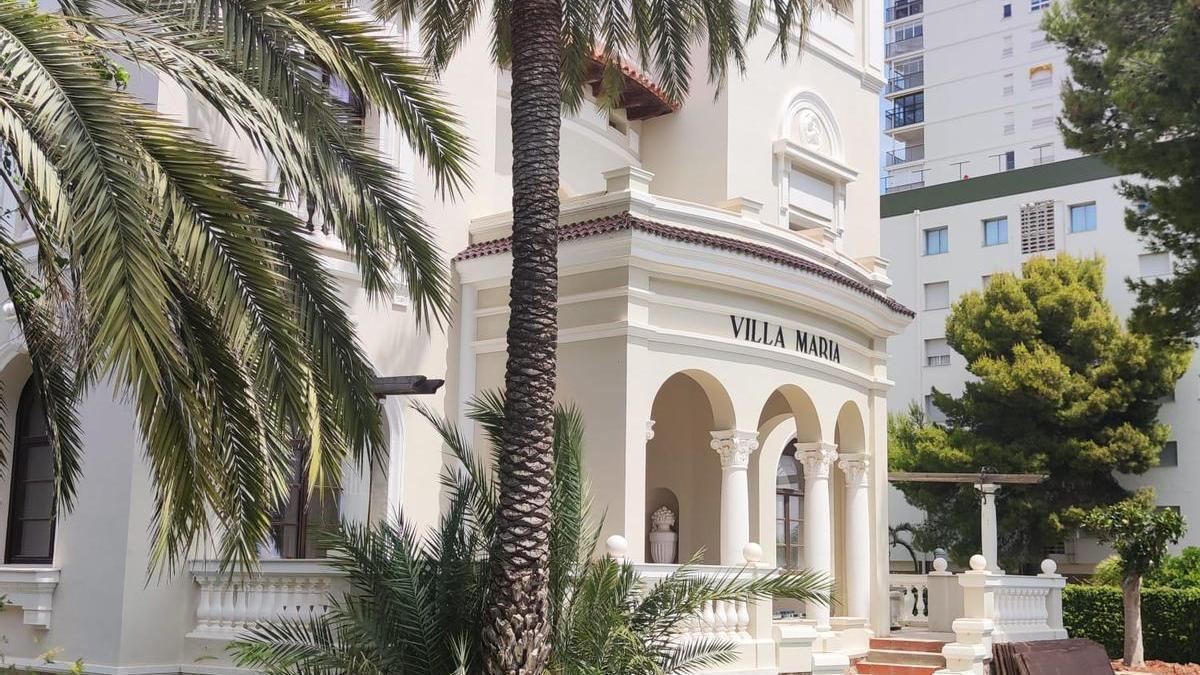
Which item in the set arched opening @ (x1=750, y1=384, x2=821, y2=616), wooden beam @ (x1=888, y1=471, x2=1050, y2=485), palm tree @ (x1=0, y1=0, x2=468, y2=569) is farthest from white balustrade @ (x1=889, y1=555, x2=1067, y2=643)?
palm tree @ (x1=0, y1=0, x2=468, y2=569)

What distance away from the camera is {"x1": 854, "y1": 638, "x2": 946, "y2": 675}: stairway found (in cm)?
1858

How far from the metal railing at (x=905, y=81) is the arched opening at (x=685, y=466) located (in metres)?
43.4

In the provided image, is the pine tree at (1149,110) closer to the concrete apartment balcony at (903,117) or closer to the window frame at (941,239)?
the window frame at (941,239)

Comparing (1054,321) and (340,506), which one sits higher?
(1054,321)

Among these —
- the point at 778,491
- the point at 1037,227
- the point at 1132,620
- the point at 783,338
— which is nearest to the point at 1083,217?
the point at 1037,227

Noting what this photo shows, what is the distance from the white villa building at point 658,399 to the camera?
14.1 meters

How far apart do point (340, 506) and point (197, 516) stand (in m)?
9.32

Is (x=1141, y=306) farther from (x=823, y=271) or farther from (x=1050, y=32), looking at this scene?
(x=823, y=271)

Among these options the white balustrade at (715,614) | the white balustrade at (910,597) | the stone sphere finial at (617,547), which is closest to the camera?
the stone sphere finial at (617,547)

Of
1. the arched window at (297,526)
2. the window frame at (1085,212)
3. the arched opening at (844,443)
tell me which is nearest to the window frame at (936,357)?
the window frame at (1085,212)

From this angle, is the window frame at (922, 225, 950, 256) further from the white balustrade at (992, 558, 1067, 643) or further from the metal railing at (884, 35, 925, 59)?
the white balustrade at (992, 558, 1067, 643)

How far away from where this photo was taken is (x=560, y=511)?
1152cm

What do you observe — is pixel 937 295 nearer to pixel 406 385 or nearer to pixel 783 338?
pixel 783 338

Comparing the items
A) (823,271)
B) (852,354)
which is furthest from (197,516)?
(852,354)
